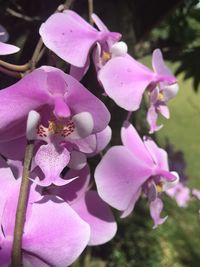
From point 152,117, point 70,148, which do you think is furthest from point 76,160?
point 152,117

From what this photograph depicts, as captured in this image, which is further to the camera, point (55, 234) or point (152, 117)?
point (152, 117)

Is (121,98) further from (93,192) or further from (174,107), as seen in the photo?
(174,107)

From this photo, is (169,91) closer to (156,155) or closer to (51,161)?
(156,155)

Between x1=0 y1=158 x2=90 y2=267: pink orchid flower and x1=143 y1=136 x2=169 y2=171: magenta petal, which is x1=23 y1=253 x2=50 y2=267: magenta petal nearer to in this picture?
x1=0 y1=158 x2=90 y2=267: pink orchid flower

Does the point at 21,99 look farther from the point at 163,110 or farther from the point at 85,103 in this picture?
the point at 163,110

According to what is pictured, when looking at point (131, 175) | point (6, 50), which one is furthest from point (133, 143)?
point (6, 50)

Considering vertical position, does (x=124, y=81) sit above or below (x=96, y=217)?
above

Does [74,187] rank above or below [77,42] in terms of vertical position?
below
